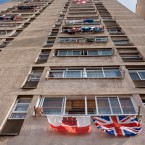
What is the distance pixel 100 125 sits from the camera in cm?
1036

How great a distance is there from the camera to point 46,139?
9859 millimetres

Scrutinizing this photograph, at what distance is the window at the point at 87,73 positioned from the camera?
1562cm

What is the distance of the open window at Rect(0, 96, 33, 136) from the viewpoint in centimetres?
1069

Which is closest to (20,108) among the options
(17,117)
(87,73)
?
(17,117)

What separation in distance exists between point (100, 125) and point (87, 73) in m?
6.05

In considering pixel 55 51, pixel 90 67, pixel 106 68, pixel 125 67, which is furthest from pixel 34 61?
pixel 125 67

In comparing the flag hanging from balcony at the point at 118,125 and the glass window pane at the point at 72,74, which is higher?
the glass window pane at the point at 72,74

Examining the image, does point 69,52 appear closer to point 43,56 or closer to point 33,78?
point 43,56

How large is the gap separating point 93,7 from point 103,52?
70.9 ft

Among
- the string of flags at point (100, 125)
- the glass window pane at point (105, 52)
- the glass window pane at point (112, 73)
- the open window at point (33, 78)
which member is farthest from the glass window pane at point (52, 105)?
the glass window pane at point (105, 52)

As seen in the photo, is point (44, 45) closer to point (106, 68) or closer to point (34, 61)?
point (34, 61)

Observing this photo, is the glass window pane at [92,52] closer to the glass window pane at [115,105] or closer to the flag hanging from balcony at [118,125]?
the glass window pane at [115,105]

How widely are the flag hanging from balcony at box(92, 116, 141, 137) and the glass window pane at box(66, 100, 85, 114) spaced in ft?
5.00

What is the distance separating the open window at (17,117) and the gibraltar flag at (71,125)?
→ 1.63 meters
